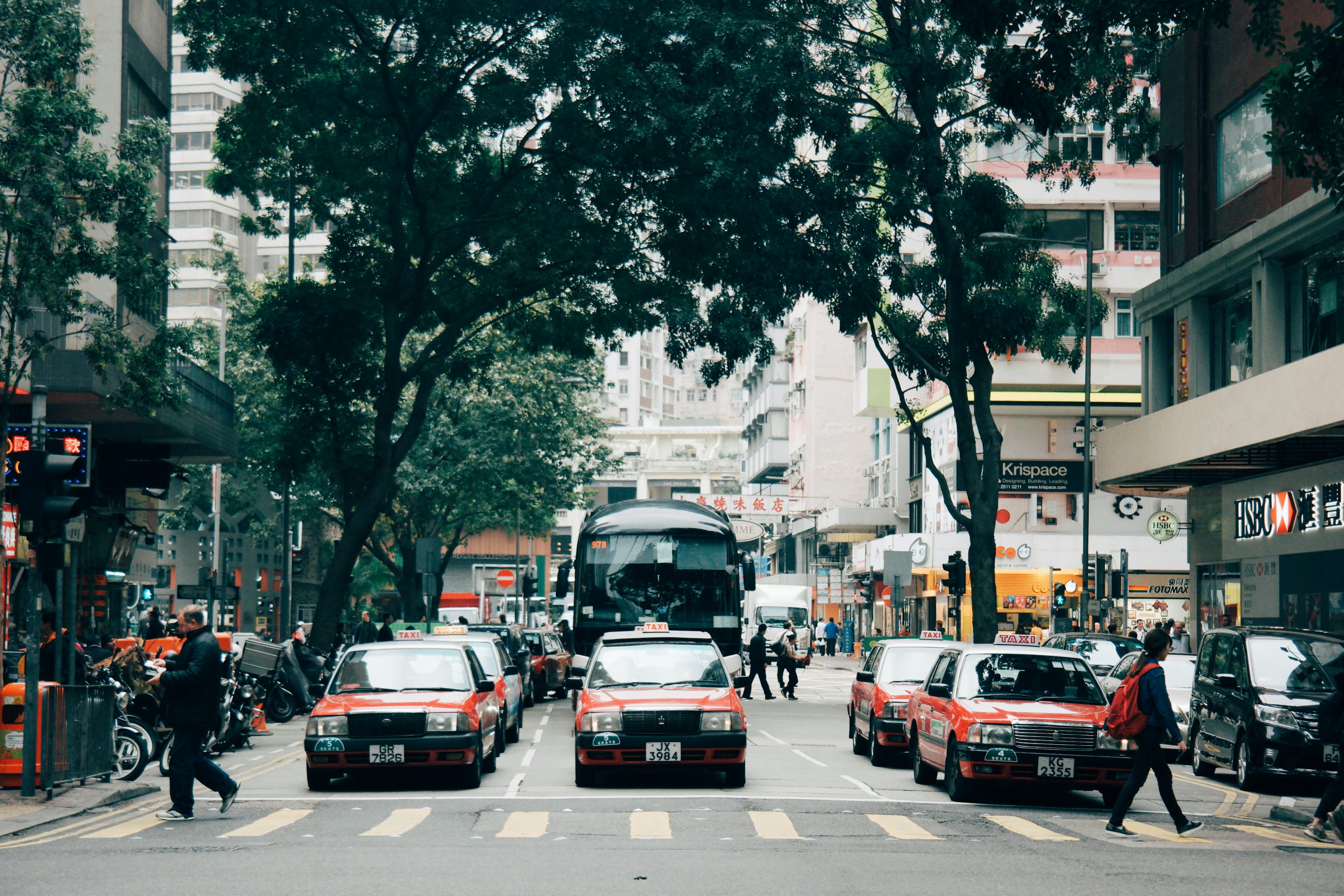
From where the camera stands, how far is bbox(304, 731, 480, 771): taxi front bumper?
16.6 m

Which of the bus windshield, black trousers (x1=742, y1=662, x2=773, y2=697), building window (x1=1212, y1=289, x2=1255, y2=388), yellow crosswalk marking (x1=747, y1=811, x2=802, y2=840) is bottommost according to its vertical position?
black trousers (x1=742, y1=662, x2=773, y2=697)

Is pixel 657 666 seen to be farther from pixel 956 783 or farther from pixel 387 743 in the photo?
pixel 956 783

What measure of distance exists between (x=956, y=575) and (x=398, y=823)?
2448cm

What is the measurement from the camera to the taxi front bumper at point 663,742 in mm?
16781

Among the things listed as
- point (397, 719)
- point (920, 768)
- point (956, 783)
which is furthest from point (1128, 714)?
point (397, 719)

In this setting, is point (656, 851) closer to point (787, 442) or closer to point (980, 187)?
point (980, 187)

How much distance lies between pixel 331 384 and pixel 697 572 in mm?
9063

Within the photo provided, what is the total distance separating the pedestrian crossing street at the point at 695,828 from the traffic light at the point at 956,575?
21.1 m

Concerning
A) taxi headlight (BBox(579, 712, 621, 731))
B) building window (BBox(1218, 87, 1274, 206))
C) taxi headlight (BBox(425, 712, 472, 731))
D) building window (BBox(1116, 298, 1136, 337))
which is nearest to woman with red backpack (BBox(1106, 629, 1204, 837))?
taxi headlight (BBox(579, 712, 621, 731))

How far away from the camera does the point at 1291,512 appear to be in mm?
29422

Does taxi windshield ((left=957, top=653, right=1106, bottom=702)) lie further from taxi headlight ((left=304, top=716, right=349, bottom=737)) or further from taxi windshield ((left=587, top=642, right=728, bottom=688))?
taxi headlight ((left=304, top=716, right=349, bottom=737))

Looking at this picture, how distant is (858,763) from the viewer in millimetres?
21344

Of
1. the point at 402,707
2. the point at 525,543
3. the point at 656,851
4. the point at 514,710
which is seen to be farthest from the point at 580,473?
the point at 525,543

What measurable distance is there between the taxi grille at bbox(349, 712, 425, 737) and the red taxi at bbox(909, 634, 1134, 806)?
524 centimetres
